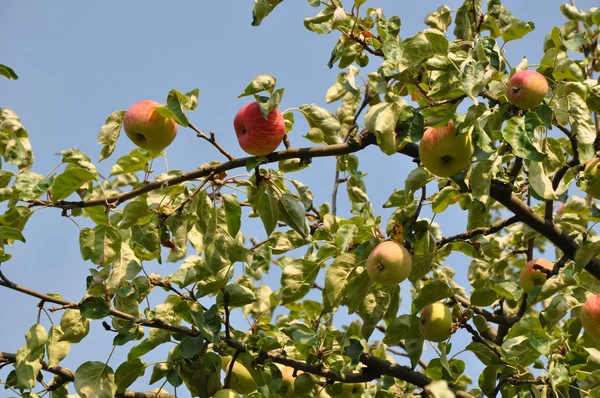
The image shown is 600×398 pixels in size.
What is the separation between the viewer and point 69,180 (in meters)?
2.61

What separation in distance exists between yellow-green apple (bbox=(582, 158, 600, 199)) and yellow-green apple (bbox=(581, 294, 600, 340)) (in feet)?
1.53

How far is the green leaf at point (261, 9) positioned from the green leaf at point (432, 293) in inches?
51.4

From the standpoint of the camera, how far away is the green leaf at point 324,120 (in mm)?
2867

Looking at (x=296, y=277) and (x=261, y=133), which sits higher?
(x=261, y=133)

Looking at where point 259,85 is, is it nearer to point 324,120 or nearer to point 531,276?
point 324,120

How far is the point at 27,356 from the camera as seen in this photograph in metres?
2.95

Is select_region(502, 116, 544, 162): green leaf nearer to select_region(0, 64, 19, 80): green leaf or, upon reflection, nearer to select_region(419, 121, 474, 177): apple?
select_region(419, 121, 474, 177): apple

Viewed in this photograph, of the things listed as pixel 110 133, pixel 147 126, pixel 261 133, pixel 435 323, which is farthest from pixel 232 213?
pixel 435 323

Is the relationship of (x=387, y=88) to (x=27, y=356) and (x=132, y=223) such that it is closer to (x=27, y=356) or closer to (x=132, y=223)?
(x=132, y=223)

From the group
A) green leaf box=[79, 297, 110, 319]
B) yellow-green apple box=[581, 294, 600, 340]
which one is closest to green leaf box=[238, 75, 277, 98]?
green leaf box=[79, 297, 110, 319]

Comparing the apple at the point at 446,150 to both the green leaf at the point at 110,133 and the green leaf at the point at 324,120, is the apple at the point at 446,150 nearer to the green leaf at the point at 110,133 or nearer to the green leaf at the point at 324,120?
the green leaf at the point at 324,120

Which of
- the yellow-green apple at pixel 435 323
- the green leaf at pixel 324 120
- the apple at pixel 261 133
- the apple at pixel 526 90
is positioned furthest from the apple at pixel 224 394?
the apple at pixel 526 90

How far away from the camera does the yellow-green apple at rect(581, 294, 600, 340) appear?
287 cm

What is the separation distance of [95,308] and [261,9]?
1394 millimetres
